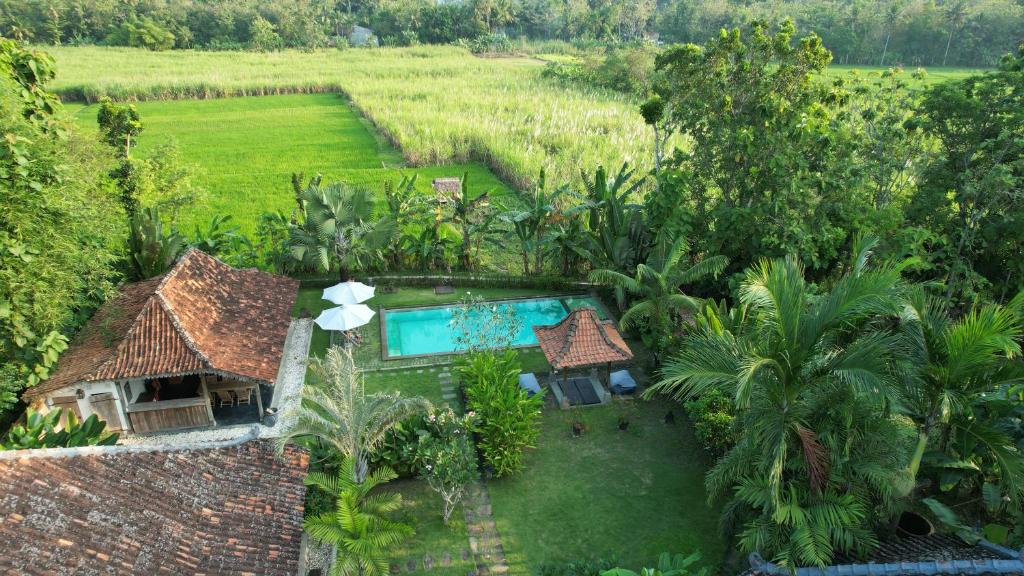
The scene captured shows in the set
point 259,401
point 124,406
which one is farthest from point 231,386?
point 124,406

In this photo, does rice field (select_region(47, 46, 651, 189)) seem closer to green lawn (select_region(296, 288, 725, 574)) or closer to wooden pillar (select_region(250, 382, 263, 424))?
green lawn (select_region(296, 288, 725, 574))

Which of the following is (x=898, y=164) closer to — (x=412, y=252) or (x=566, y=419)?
(x=566, y=419)

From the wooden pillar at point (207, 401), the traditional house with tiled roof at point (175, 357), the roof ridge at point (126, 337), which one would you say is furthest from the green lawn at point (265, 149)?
the wooden pillar at point (207, 401)

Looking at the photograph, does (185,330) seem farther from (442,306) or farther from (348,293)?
(442,306)

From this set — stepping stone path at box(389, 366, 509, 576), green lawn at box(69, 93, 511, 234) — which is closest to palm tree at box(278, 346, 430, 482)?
stepping stone path at box(389, 366, 509, 576)

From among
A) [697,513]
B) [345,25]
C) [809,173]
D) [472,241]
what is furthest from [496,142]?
[345,25]

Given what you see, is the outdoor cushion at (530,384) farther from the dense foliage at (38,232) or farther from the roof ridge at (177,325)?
the dense foliage at (38,232)
